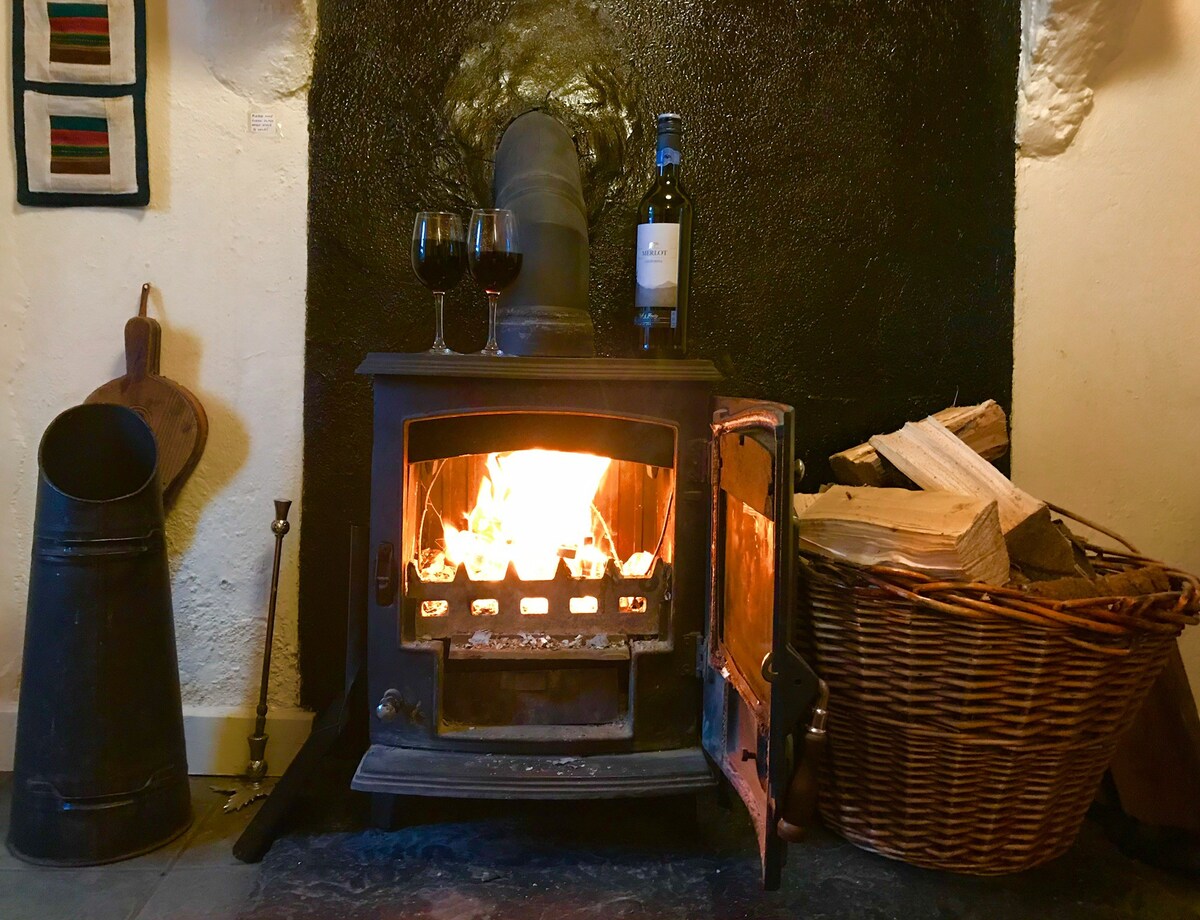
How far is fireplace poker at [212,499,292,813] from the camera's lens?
1.79 metres

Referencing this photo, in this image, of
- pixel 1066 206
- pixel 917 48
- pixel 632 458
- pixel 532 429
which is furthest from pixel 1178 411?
pixel 532 429

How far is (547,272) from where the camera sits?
165 cm

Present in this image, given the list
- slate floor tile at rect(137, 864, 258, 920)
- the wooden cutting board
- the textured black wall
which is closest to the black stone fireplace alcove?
the textured black wall

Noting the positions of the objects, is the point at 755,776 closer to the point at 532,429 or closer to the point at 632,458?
the point at 632,458

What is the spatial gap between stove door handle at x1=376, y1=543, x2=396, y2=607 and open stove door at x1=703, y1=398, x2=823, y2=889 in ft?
1.68

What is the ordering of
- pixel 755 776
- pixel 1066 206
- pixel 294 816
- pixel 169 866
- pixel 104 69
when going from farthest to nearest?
pixel 1066 206 → pixel 104 69 → pixel 294 816 → pixel 169 866 → pixel 755 776

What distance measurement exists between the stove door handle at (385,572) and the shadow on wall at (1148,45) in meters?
1.66

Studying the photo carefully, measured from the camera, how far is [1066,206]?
195cm

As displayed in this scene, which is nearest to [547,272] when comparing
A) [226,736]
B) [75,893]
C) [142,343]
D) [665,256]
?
[665,256]

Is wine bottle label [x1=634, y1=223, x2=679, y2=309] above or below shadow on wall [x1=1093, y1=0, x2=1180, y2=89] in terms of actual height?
below

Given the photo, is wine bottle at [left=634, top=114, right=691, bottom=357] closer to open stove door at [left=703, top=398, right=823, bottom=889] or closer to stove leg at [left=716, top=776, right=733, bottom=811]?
open stove door at [left=703, top=398, right=823, bottom=889]

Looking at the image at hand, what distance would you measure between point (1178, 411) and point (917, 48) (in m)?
0.92

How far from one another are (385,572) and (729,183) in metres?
1.02

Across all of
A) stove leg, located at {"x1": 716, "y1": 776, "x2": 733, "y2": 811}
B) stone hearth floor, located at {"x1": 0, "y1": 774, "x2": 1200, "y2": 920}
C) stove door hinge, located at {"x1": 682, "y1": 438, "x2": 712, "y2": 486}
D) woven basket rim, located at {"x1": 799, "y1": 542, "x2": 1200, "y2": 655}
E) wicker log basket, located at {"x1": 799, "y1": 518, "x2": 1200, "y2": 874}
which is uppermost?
stove door hinge, located at {"x1": 682, "y1": 438, "x2": 712, "y2": 486}
